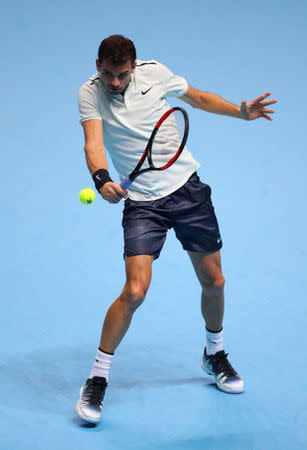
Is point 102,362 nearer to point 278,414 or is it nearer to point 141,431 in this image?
point 141,431

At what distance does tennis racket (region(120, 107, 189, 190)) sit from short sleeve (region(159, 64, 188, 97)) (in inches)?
6.0

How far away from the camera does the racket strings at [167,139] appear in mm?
2803

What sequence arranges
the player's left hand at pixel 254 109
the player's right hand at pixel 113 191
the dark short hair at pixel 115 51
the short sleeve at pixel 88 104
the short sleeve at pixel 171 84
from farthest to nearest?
the player's left hand at pixel 254 109, the short sleeve at pixel 171 84, the short sleeve at pixel 88 104, the dark short hair at pixel 115 51, the player's right hand at pixel 113 191

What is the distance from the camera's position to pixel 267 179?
576cm

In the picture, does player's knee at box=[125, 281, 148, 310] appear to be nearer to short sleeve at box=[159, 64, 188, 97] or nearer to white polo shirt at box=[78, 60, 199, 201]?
white polo shirt at box=[78, 60, 199, 201]

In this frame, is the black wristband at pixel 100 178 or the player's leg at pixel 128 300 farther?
the player's leg at pixel 128 300

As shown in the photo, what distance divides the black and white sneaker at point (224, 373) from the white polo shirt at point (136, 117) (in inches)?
31.4

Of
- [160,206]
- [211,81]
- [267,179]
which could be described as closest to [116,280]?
[160,206]

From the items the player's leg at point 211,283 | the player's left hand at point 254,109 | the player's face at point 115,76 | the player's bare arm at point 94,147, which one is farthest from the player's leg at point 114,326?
the player's left hand at point 254,109

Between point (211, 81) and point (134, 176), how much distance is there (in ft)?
14.2

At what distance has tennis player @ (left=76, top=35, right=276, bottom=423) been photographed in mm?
2688

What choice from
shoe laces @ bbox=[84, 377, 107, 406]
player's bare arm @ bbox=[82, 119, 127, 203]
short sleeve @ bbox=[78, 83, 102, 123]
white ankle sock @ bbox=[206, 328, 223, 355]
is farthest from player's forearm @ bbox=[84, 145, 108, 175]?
white ankle sock @ bbox=[206, 328, 223, 355]

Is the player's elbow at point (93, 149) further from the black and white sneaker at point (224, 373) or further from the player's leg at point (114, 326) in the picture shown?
the black and white sneaker at point (224, 373)

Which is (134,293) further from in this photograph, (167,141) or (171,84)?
(171,84)
